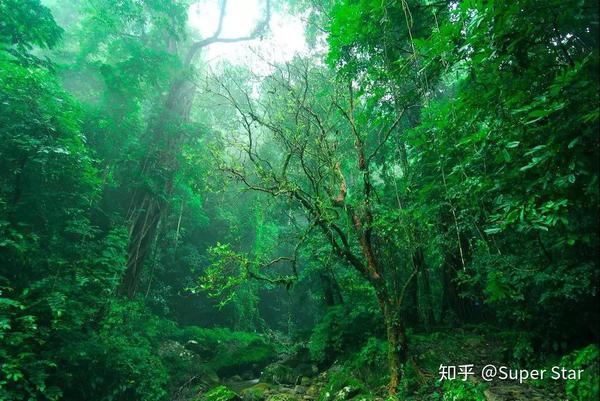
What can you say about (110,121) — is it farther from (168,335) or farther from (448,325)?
(448,325)

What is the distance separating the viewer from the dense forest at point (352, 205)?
8.13 ft

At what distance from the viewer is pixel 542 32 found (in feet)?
7.73

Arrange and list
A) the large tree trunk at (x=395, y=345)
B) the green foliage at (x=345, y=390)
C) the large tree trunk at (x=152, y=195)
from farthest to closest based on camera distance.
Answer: the large tree trunk at (x=152, y=195) < the green foliage at (x=345, y=390) < the large tree trunk at (x=395, y=345)

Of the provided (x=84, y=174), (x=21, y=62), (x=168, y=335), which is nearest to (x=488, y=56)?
(x=84, y=174)

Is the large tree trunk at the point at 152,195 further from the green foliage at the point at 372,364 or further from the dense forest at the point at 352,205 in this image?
the green foliage at the point at 372,364

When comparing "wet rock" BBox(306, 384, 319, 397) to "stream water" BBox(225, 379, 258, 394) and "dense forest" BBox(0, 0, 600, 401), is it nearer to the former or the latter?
"dense forest" BBox(0, 0, 600, 401)

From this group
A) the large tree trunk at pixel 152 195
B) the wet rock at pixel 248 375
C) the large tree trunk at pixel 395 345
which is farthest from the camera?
the wet rock at pixel 248 375

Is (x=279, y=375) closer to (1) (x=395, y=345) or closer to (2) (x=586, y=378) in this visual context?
(1) (x=395, y=345)

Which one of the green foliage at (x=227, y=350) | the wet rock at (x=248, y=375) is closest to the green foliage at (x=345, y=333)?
the wet rock at (x=248, y=375)

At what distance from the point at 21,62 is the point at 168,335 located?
28.1 feet

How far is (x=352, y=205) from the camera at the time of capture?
599cm

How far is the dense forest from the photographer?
8.13ft

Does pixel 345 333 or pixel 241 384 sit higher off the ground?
pixel 345 333

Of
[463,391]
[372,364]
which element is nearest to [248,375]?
[372,364]
